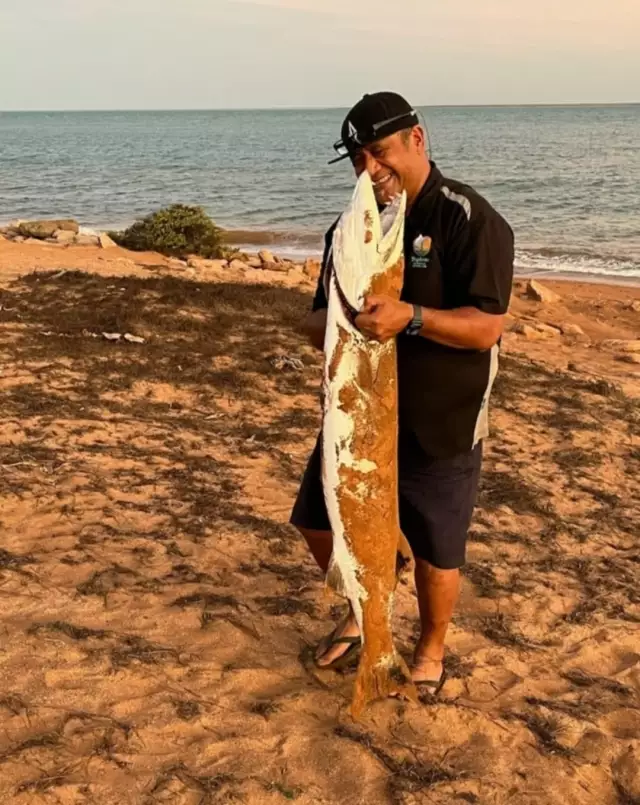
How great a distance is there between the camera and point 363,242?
2.89 metres

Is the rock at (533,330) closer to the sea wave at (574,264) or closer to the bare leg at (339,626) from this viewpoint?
the sea wave at (574,264)

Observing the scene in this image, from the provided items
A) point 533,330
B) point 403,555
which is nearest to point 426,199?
point 403,555

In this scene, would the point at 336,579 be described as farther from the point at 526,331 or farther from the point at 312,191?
the point at 312,191

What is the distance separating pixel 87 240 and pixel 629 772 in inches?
682

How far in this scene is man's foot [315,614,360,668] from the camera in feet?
13.0

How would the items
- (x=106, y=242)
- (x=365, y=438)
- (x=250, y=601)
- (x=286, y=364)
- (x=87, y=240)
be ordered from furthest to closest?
(x=87, y=240) → (x=106, y=242) → (x=286, y=364) → (x=250, y=601) → (x=365, y=438)

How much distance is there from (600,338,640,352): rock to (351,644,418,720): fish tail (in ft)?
30.4

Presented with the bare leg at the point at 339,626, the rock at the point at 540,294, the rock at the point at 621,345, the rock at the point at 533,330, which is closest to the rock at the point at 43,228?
the rock at the point at 540,294

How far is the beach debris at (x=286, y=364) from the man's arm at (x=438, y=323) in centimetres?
564

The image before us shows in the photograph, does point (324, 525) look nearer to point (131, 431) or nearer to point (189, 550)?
point (189, 550)

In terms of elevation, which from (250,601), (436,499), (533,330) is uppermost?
(436,499)

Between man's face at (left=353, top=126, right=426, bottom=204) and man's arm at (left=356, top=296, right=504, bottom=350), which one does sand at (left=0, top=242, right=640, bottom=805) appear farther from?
man's face at (left=353, top=126, right=426, bottom=204)

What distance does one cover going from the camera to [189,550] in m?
5.15

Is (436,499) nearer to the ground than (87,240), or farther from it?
farther from it
